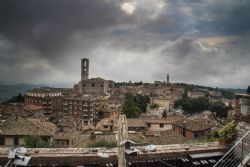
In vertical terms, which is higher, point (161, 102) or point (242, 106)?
point (242, 106)

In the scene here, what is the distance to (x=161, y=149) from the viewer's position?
914 cm

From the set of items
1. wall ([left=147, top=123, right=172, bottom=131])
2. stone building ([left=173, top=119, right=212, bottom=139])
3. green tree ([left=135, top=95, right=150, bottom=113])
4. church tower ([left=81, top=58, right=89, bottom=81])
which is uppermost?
church tower ([left=81, top=58, right=89, bottom=81])

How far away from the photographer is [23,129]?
3553cm

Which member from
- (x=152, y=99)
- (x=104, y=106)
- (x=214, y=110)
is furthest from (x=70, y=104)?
(x=214, y=110)

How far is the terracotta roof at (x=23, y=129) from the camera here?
114 feet

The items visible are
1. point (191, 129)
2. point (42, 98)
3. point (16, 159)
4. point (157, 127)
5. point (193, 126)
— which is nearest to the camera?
point (16, 159)

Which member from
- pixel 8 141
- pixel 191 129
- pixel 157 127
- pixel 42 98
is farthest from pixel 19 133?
pixel 42 98

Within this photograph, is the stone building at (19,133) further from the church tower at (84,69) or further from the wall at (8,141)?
the church tower at (84,69)

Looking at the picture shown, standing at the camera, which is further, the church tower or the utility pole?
the church tower

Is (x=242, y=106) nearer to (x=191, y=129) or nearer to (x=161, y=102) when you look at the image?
(x=191, y=129)

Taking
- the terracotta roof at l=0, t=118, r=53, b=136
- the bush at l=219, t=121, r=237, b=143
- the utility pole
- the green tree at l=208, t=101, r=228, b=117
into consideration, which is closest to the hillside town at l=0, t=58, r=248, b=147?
the terracotta roof at l=0, t=118, r=53, b=136

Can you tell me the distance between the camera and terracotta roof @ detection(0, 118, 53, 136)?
34.8 metres

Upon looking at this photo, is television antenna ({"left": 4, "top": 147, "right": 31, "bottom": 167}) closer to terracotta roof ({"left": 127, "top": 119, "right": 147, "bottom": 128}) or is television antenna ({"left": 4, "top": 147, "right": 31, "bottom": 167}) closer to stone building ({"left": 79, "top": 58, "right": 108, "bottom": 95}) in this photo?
terracotta roof ({"left": 127, "top": 119, "right": 147, "bottom": 128})

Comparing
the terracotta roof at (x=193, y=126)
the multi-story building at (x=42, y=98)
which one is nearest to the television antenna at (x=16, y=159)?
the terracotta roof at (x=193, y=126)
